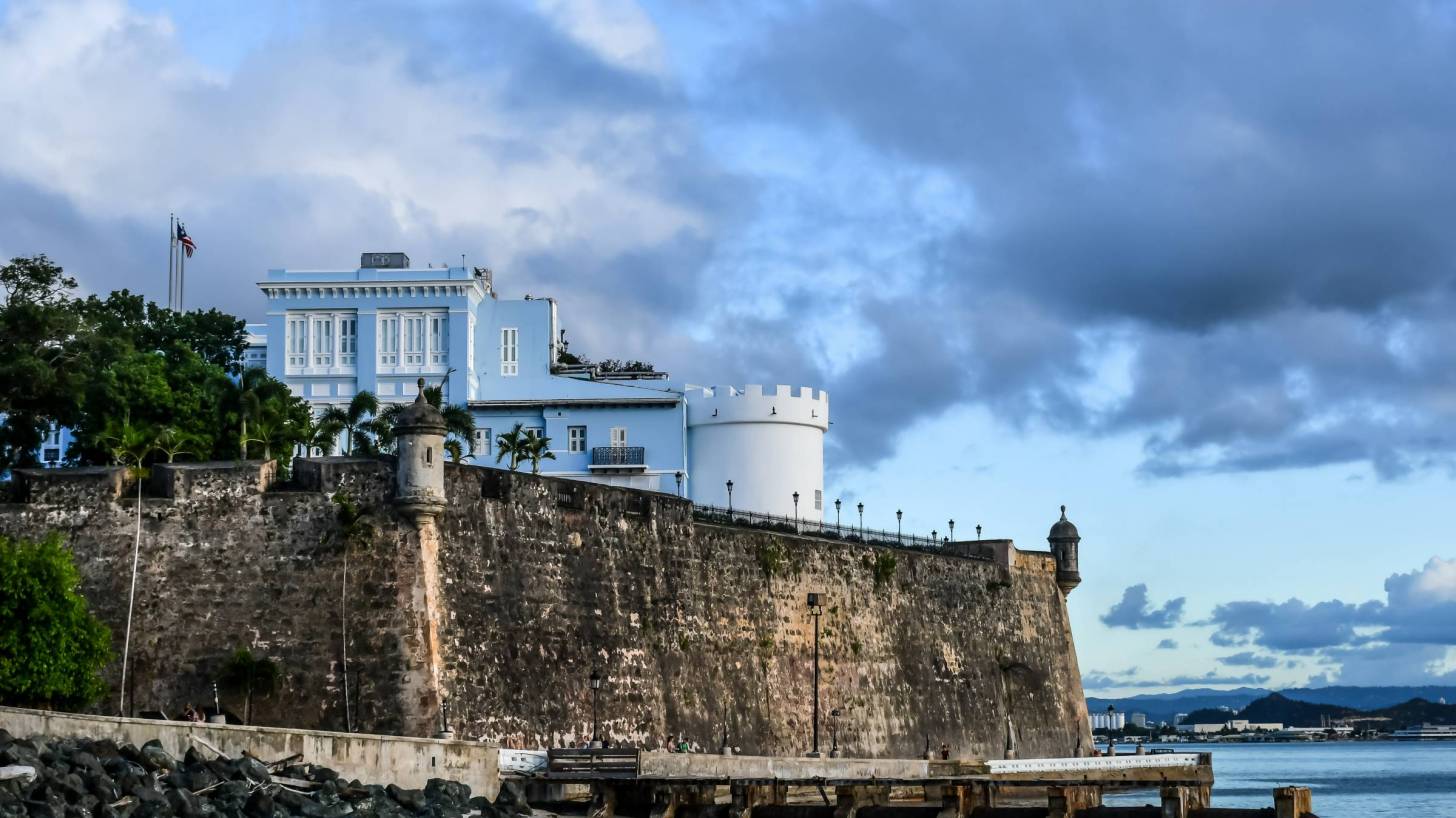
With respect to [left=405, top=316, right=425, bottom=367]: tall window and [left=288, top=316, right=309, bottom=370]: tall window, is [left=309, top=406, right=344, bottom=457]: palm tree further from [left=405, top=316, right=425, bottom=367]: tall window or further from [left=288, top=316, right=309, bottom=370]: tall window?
[left=288, top=316, right=309, bottom=370]: tall window

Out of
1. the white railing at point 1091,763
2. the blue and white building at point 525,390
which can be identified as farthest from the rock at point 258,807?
the blue and white building at point 525,390

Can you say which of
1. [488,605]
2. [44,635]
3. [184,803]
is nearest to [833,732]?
[488,605]

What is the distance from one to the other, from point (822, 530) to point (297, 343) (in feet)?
62.6

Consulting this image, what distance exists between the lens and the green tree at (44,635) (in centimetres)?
3272

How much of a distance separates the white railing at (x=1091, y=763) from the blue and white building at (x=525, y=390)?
13.7 meters

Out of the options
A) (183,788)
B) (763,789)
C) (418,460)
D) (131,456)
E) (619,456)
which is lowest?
(763,789)

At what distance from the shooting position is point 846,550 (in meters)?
50.7

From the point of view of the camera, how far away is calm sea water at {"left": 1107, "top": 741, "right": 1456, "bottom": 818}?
6366cm

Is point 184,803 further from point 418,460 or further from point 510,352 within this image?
point 510,352

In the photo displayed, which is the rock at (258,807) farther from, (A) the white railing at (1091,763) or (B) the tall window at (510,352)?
(B) the tall window at (510,352)

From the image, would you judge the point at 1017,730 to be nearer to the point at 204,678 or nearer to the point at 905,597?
the point at 905,597

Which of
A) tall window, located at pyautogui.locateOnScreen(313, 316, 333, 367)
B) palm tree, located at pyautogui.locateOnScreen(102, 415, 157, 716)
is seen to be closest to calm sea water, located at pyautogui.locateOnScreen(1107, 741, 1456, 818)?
Result: tall window, located at pyautogui.locateOnScreen(313, 316, 333, 367)

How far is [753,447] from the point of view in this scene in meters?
62.8

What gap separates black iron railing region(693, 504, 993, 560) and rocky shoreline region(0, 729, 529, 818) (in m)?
19.5
